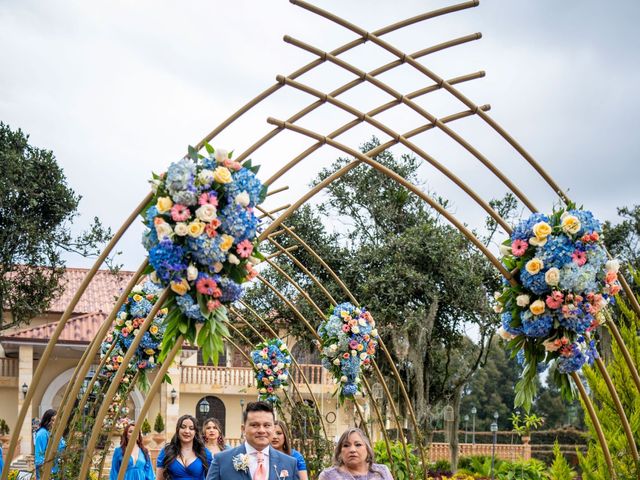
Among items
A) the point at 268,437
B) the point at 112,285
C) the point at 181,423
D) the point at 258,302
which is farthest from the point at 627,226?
the point at 268,437

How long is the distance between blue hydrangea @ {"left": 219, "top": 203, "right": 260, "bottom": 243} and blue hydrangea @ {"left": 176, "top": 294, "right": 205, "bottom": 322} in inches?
18.3

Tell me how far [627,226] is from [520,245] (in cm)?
2638

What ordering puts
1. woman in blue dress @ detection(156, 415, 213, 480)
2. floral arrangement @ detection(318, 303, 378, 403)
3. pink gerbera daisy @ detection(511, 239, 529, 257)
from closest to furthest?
1. pink gerbera daisy @ detection(511, 239, 529, 257)
2. woman in blue dress @ detection(156, 415, 213, 480)
3. floral arrangement @ detection(318, 303, 378, 403)

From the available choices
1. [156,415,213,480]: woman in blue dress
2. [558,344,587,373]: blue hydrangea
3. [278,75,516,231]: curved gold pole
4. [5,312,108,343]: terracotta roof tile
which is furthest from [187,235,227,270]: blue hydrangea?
[5,312,108,343]: terracotta roof tile

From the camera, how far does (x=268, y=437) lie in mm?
5508

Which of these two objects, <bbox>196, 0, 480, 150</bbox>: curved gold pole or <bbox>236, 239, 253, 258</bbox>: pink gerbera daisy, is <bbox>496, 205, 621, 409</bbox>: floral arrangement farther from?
<bbox>236, 239, 253, 258</bbox>: pink gerbera daisy

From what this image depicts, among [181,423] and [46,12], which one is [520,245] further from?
[46,12]

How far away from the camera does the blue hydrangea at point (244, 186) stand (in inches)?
218

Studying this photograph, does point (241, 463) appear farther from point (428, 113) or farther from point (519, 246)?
point (428, 113)

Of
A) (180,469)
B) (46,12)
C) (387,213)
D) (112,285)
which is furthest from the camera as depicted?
(112,285)

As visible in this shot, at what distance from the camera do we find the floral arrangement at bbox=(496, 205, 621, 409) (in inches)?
242

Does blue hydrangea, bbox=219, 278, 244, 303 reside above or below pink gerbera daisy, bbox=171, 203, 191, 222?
below

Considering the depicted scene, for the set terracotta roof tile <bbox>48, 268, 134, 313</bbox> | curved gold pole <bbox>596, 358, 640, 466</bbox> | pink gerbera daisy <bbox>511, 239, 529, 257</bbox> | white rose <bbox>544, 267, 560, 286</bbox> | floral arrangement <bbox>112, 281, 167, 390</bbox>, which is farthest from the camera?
terracotta roof tile <bbox>48, 268, 134, 313</bbox>

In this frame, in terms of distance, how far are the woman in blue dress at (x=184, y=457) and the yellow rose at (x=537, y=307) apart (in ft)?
11.4
